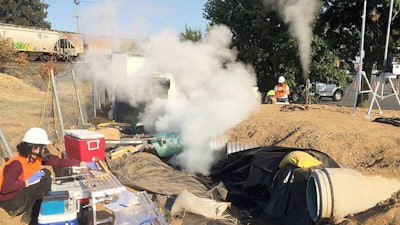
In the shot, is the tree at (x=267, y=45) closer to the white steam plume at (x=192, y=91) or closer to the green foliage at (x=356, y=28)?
the green foliage at (x=356, y=28)

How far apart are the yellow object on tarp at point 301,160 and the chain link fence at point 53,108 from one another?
14.3 feet

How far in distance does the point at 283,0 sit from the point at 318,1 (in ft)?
4.33

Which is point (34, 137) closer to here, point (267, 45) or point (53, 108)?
point (53, 108)

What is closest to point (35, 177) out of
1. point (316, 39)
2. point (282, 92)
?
point (282, 92)

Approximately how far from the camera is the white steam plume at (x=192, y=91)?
25.5ft

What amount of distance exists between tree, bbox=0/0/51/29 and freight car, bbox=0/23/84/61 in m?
27.4

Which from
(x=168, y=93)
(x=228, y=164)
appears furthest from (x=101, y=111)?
(x=228, y=164)

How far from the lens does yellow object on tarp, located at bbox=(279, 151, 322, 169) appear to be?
4.91m

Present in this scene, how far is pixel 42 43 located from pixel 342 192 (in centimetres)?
3301

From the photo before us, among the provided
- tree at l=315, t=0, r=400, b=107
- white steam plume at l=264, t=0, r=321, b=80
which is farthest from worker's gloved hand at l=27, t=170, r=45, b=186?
tree at l=315, t=0, r=400, b=107

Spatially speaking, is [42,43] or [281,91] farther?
[42,43]

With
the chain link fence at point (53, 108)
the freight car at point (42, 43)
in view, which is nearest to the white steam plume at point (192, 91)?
the chain link fence at point (53, 108)

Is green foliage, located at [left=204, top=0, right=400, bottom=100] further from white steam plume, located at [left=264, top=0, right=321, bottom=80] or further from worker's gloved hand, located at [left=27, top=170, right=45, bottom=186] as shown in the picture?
worker's gloved hand, located at [left=27, top=170, right=45, bottom=186]

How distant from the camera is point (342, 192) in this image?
410 cm
